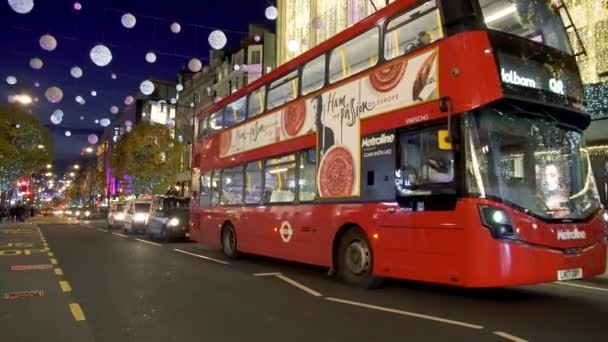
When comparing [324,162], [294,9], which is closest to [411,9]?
[324,162]

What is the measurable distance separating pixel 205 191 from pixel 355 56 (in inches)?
327

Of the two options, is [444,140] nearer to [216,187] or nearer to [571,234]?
[571,234]

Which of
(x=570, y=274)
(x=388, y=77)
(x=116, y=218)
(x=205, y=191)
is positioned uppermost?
(x=388, y=77)

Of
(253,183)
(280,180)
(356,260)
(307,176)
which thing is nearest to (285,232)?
(280,180)

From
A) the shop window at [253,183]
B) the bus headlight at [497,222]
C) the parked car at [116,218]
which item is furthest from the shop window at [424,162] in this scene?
the parked car at [116,218]

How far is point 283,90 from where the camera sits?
12.4 metres

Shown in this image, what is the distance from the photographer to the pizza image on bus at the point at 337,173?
9664 millimetres

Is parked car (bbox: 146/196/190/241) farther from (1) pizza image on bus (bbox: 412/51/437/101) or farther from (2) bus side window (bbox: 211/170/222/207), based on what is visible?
(1) pizza image on bus (bbox: 412/51/437/101)

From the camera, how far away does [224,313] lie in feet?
24.2

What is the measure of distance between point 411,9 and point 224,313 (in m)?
5.36

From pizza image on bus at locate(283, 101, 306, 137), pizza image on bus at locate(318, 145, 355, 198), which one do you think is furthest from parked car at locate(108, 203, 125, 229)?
pizza image on bus at locate(318, 145, 355, 198)

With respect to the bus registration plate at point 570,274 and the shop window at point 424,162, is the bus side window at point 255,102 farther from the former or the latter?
the bus registration plate at point 570,274

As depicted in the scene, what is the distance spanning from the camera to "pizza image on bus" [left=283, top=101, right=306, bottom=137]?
11359mm

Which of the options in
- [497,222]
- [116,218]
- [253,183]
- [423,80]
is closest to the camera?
[497,222]
